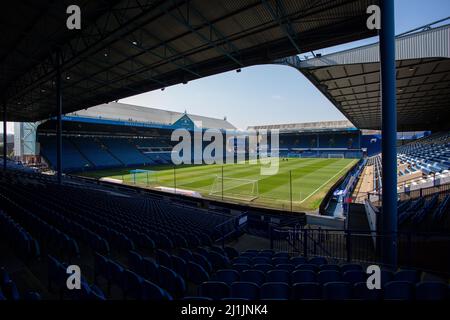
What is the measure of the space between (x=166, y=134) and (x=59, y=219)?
52.2 meters

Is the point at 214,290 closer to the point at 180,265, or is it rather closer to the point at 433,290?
the point at 180,265

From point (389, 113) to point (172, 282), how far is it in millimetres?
6434

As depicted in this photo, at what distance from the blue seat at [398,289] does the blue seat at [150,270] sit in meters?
3.70

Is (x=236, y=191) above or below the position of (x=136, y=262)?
below

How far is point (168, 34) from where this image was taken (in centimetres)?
1089

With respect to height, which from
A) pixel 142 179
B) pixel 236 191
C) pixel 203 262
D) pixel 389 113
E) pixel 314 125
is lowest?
pixel 236 191

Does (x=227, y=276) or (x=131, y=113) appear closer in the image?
(x=227, y=276)

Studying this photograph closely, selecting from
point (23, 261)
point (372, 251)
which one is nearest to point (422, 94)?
point (372, 251)

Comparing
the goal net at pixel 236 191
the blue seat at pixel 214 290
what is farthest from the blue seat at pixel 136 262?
the goal net at pixel 236 191

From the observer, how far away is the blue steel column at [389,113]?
19.8 ft

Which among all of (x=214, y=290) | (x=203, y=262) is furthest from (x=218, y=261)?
(x=214, y=290)

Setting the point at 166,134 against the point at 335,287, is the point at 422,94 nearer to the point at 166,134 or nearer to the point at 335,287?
the point at 335,287
